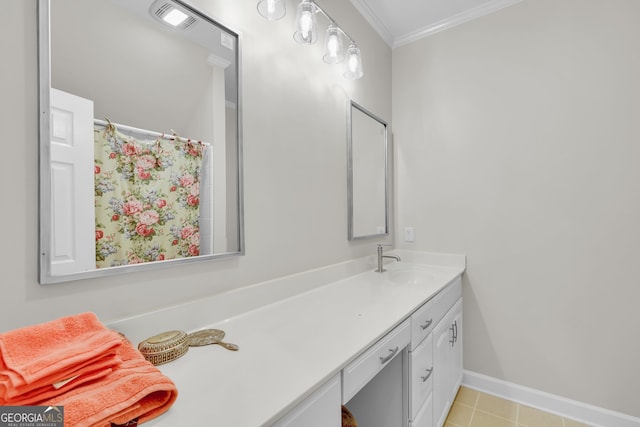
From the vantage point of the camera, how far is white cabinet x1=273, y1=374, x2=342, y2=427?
2.21ft

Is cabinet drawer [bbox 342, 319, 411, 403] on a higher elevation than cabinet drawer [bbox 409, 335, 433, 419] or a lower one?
higher

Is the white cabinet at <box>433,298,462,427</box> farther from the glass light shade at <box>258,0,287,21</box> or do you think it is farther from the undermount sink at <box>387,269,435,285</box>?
the glass light shade at <box>258,0,287,21</box>

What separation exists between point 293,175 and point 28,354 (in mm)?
1073

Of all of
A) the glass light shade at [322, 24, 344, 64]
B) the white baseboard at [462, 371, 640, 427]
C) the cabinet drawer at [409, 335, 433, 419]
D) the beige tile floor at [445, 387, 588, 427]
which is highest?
the glass light shade at [322, 24, 344, 64]

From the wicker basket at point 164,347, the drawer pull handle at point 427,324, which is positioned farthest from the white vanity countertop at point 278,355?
the drawer pull handle at point 427,324

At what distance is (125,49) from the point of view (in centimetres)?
86

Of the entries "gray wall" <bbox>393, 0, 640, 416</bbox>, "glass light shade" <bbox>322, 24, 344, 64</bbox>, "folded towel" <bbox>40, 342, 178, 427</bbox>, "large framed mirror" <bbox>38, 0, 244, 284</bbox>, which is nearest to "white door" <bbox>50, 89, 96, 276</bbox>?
"large framed mirror" <bbox>38, 0, 244, 284</bbox>

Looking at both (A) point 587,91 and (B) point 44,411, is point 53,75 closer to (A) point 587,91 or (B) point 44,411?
(B) point 44,411

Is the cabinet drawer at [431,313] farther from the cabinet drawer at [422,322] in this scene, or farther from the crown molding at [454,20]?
the crown molding at [454,20]

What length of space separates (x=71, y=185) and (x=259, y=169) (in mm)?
647

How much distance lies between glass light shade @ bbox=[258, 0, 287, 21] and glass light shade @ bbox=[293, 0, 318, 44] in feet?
0.50

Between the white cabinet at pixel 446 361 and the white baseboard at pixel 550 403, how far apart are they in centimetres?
14

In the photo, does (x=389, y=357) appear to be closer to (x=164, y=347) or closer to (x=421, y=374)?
(x=421, y=374)

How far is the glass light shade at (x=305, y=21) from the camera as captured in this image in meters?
1.30
